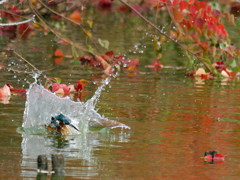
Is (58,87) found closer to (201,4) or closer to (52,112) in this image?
(52,112)

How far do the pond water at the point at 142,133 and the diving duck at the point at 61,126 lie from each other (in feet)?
0.33

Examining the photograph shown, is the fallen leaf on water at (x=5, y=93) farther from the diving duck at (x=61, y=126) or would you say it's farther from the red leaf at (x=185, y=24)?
the red leaf at (x=185, y=24)

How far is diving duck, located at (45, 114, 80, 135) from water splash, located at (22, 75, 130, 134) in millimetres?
119

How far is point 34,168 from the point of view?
3512 mm

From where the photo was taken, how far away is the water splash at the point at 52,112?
4.90 m

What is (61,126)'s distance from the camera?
184 inches

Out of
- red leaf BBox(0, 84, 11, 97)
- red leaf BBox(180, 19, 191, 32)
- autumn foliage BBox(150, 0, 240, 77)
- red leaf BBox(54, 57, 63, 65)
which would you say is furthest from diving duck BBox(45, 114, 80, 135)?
red leaf BBox(54, 57, 63, 65)

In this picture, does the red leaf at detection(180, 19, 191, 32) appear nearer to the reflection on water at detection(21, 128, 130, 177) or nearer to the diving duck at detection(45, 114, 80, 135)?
the reflection on water at detection(21, 128, 130, 177)

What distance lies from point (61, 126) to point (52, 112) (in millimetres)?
564

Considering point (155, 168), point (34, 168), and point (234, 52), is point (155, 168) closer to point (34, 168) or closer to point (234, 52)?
point (34, 168)

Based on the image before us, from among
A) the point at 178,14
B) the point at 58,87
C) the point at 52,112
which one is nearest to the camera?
the point at 52,112

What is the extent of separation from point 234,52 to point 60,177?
426cm

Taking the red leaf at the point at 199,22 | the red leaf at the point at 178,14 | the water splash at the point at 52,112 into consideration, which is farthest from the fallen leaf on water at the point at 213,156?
the red leaf at the point at 199,22

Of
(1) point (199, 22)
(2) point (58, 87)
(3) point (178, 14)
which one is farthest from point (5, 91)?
(1) point (199, 22)
